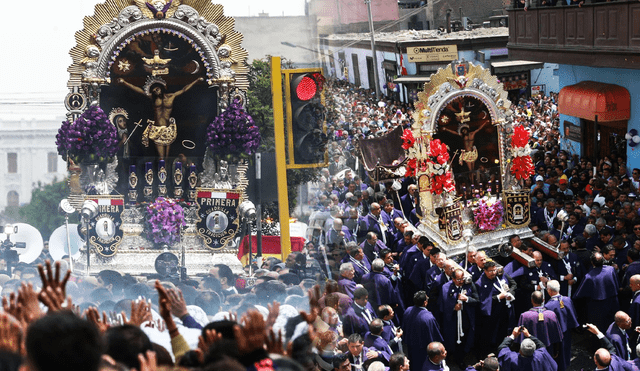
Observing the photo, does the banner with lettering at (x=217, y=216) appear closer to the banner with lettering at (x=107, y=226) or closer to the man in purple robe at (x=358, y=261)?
the banner with lettering at (x=107, y=226)

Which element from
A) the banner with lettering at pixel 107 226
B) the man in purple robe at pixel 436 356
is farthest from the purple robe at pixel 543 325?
the banner with lettering at pixel 107 226

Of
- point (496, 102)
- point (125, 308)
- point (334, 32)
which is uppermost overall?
point (334, 32)

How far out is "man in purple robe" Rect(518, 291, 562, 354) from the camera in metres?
8.91

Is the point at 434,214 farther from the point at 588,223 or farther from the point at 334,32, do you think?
the point at 334,32

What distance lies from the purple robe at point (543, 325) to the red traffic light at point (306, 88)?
174 inches

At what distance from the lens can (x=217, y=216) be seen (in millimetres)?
11531

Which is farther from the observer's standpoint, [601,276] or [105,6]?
[105,6]

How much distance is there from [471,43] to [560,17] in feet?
37.6

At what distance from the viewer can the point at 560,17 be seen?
16891 mm

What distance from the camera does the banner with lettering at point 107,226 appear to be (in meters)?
11.3

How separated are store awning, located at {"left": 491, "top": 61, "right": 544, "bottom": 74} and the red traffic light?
1774cm

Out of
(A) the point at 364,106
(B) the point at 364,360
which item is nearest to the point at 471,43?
(A) the point at 364,106

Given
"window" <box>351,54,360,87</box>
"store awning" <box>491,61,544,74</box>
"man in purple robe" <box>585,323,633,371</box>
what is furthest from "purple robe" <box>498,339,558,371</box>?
"store awning" <box>491,61,544,74</box>

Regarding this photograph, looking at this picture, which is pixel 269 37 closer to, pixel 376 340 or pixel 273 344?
pixel 376 340
